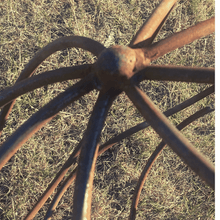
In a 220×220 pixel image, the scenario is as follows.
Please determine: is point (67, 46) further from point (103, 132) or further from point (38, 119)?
point (103, 132)

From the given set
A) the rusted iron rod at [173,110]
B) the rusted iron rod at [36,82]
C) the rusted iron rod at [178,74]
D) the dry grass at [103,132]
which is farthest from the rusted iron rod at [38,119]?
the dry grass at [103,132]

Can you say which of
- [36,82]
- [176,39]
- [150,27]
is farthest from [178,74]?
[36,82]

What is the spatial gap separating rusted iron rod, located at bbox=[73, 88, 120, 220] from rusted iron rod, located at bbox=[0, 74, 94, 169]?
78 mm

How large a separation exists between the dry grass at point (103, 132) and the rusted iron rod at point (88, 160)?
173cm

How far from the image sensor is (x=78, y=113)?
2.65 m

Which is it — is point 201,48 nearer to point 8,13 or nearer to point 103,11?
point 103,11

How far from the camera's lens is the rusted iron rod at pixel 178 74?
81cm

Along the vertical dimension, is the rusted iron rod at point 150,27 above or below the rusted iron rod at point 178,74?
above

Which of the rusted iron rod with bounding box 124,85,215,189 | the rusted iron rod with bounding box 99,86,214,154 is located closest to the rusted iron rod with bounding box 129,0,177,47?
the rusted iron rod with bounding box 124,85,215,189

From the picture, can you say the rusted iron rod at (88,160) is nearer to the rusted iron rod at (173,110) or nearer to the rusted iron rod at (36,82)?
the rusted iron rod at (36,82)

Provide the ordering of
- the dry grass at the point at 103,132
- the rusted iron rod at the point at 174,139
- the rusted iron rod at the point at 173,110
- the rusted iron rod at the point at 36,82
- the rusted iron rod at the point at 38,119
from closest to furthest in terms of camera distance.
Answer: the rusted iron rod at the point at 174,139 < the rusted iron rod at the point at 38,119 < the rusted iron rod at the point at 36,82 < the rusted iron rod at the point at 173,110 < the dry grass at the point at 103,132

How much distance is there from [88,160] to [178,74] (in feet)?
1.38

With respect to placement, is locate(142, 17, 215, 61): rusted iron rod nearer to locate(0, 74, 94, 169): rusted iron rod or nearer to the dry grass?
locate(0, 74, 94, 169): rusted iron rod

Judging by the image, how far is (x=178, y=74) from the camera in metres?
0.83
